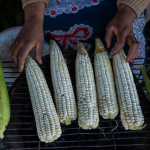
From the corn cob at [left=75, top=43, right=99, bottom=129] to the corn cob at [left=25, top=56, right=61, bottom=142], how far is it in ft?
1.01

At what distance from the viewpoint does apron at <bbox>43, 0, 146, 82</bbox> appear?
1.90 meters

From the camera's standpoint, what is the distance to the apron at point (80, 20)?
1.90 meters

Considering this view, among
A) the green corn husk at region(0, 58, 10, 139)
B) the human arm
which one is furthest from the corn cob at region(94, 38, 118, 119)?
the green corn husk at region(0, 58, 10, 139)

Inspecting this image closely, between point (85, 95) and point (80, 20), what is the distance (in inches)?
48.6

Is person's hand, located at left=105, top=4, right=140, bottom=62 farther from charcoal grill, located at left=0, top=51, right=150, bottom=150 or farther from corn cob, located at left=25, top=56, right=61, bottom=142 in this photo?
corn cob, located at left=25, top=56, right=61, bottom=142

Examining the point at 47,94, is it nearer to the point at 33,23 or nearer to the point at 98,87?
the point at 98,87

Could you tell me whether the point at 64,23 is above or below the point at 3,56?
above

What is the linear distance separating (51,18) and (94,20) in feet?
2.24

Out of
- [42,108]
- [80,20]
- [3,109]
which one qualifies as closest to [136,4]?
[80,20]

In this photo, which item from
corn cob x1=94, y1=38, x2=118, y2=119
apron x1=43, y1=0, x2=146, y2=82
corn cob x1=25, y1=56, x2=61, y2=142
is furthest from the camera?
apron x1=43, y1=0, x2=146, y2=82

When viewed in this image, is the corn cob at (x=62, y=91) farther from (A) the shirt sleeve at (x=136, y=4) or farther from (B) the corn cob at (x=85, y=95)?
(A) the shirt sleeve at (x=136, y=4)

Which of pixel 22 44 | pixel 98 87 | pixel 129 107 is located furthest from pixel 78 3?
pixel 129 107

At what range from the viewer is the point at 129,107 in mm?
1496

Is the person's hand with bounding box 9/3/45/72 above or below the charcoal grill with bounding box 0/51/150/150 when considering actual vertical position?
above
